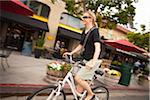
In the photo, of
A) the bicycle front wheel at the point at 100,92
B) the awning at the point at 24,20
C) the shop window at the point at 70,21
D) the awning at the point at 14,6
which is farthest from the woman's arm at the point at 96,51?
the shop window at the point at 70,21

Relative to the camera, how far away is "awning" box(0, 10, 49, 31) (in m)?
18.5

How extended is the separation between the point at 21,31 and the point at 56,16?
3.55 m

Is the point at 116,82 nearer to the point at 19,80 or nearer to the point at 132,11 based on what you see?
the point at 19,80

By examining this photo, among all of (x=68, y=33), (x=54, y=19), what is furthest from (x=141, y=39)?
(x=54, y=19)

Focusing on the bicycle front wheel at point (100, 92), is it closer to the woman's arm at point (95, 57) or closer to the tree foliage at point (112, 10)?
the woman's arm at point (95, 57)

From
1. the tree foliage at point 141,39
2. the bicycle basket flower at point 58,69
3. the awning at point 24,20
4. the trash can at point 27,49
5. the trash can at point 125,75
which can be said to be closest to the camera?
the bicycle basket flower at point 58,69

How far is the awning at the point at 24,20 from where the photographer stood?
18.5 m

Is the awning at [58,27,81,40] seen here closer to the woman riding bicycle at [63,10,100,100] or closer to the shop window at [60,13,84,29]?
the shop window at [60,13,84,29]

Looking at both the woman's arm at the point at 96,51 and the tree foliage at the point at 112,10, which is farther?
the tree foliage at the point at 112,10

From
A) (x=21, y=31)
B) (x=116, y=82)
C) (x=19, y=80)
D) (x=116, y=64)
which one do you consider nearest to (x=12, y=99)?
(x=19, y=80)

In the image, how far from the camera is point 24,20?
19641 mm

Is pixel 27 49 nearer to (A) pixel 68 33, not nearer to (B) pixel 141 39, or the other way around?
(A) pixel 68 33

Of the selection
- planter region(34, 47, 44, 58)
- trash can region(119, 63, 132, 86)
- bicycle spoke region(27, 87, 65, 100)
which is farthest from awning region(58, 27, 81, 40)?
bicycle spoke region(27, 87, 65, 100)

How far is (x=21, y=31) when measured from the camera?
2234 cm
